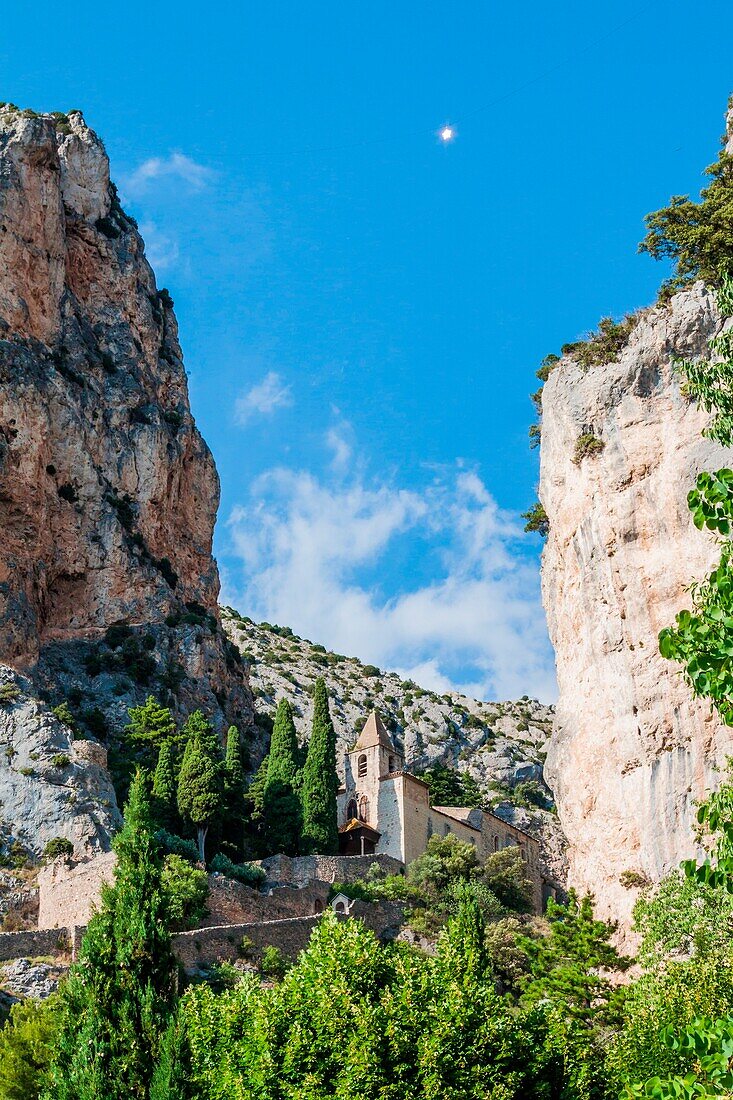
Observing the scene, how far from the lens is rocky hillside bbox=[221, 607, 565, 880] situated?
94.7m

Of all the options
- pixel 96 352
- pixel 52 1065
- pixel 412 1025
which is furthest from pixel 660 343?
pixel 96 352

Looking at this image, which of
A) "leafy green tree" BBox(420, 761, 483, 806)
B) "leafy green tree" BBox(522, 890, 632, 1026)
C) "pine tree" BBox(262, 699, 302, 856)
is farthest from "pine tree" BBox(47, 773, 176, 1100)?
"leafy green tree" BBox(420, 761, 483, 806)

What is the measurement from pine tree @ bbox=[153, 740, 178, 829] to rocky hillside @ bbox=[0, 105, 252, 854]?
403 centimetres

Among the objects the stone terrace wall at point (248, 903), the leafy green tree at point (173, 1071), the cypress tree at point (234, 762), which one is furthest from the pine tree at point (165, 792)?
the leafy green tree at point (173, 1071)

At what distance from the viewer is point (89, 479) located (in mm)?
71812

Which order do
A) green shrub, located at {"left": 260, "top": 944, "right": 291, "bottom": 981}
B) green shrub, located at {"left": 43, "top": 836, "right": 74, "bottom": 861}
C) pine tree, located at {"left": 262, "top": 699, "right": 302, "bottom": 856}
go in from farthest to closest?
pine tree, located at {"left": 262, "top": 699, "right": 302, "bottom": 856} → green shrub, located at {"left": 43, "top": 836, "right": 74, "bottom": 861} → green shrub, located at {"left": 260, "top": 944, "right": 291, "bottom": 981}

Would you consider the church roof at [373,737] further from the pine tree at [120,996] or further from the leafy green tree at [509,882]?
the pine tree at [120,996]

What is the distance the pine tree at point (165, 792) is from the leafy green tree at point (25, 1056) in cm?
2458

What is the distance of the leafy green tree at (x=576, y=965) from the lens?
3119cm

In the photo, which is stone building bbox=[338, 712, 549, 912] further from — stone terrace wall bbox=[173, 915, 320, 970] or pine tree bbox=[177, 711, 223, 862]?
stone terrace wall bbox=[173, 915, 320, 970]

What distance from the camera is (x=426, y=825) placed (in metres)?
64.9

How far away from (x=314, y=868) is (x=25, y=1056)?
28838mm

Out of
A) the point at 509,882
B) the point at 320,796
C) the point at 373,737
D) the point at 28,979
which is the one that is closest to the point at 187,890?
the point at 28,979

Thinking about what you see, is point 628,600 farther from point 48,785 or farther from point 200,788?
point 48,785
